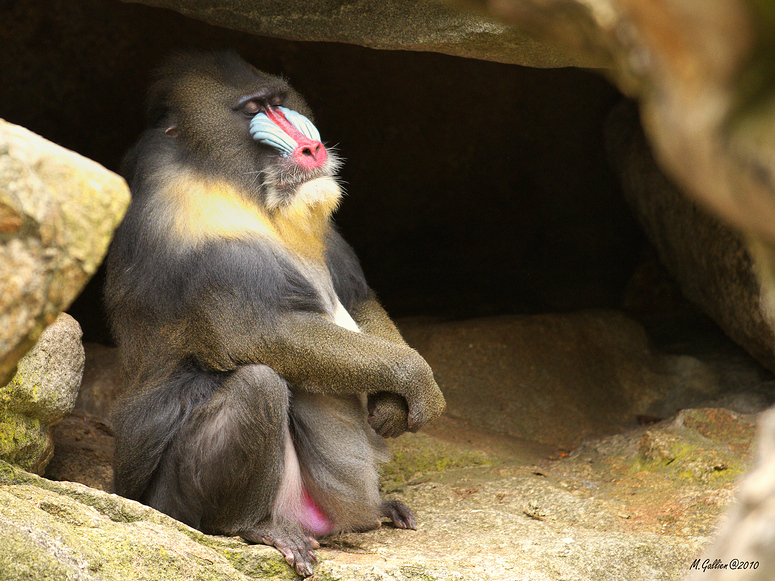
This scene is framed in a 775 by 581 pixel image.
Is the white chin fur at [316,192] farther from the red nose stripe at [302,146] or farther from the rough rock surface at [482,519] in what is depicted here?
the rough rock surface at [482,519]

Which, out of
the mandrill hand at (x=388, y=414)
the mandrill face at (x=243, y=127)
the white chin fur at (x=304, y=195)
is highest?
the mandrill face at (x=243, y=127)

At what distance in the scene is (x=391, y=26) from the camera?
3568 millimetres

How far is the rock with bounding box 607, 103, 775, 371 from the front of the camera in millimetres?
4301

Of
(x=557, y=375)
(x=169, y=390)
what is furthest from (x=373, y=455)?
(x=557, y=375)

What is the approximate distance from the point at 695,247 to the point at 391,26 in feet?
8.16

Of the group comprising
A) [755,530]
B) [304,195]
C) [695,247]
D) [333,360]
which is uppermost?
[695,247]

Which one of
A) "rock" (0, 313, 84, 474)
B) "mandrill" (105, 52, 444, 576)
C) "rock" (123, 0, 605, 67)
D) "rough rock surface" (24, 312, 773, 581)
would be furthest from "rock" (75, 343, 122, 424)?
"rock" (123, 0, 605, 67)

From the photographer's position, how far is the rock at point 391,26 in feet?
11.4

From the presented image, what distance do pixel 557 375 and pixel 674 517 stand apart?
67.7 inches

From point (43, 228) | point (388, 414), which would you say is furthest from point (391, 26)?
point (43, 228)

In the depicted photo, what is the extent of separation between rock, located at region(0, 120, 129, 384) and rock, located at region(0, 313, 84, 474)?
1492 mm

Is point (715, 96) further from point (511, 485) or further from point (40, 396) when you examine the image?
point (511, 485)

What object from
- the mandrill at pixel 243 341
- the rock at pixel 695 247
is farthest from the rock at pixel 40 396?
the rock at pixel 695 247

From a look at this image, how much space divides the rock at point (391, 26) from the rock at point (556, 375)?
1987 mm
